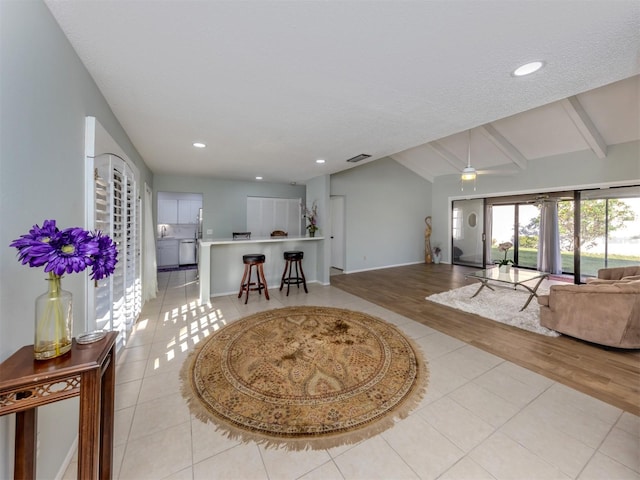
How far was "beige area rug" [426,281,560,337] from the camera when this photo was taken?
3.27 metres

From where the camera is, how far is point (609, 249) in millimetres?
5148

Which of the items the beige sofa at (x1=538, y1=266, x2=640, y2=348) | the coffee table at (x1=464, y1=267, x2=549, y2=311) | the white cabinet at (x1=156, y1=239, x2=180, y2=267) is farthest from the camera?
the white cabinet at (x1=156, y1=239, x2=180, y2=267)

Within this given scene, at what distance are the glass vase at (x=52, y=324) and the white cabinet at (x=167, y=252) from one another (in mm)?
7078

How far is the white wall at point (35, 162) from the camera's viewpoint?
Answer: 3.12 feet

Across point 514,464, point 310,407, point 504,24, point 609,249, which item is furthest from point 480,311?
point 609,249

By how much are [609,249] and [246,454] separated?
744 cm

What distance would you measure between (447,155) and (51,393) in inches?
307

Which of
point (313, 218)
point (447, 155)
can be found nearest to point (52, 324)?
point (313, 218)

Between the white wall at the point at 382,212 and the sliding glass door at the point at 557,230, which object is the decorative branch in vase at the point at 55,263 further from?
the sliding glass door at the point at 557,230

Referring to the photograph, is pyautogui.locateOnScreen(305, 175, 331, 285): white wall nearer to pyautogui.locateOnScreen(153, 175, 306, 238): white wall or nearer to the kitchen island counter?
the kitchen island counter

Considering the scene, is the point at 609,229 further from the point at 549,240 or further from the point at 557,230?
the point at 549,240

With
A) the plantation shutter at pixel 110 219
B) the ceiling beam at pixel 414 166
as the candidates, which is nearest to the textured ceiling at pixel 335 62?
the plantation shutter at pixel 110 219

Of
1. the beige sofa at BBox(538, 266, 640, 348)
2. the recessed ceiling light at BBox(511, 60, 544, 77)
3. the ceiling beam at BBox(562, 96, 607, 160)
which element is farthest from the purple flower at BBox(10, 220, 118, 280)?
the ceiling beam at BBox(562, 96, 607, 160)

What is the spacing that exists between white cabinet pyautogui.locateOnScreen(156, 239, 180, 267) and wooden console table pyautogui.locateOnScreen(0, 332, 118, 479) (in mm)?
7046
